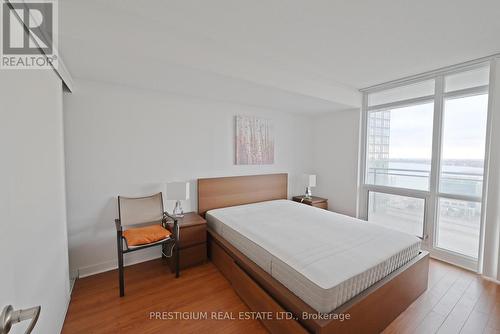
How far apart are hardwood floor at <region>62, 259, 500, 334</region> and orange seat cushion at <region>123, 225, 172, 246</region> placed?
511mm

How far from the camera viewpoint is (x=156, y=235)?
8.02ft

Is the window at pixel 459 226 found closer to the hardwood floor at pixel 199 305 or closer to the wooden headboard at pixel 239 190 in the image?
the hardwood floor at pixel 199 305

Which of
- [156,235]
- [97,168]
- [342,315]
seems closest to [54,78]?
[97,168]

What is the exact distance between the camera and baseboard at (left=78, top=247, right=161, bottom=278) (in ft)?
8.30

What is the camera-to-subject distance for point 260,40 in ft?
7.13

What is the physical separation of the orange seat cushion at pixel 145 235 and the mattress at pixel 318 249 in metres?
0.70

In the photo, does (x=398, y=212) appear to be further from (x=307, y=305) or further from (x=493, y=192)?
(x=307, y=305)

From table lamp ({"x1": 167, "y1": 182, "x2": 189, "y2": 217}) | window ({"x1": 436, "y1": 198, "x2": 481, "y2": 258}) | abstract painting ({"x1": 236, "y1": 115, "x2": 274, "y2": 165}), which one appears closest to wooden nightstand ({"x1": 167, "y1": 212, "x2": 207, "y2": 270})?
table lamp ({"x1": 167, "y1": 182, "x2": 189, "y2": 217})

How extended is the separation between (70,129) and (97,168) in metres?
0.51

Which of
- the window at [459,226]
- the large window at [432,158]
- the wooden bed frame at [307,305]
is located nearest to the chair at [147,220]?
the wooden bed frame at [307,305]

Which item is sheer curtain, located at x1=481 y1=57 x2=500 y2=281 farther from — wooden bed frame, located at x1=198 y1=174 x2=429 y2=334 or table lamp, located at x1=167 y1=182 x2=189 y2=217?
table lamp, located at x1=167 y1=182 x2=189 y2=217

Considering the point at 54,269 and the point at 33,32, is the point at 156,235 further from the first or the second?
the point at 33,32

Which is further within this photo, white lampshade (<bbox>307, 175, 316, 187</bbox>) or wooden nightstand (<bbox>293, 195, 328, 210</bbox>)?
white lampshade (<bbox>307, 175, 316, 187</bbox>)

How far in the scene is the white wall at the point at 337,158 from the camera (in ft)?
12.9
